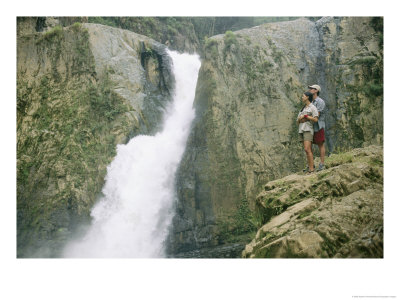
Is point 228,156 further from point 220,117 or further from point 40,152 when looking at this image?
point 40,152

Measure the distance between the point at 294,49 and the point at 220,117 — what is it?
7.41 ft

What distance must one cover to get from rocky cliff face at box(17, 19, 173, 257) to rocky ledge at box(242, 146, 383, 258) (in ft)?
9.96

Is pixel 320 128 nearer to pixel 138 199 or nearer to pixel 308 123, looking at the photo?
pixel 308 123

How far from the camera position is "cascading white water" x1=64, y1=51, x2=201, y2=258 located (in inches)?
190

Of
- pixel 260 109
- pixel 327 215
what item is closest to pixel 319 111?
pixel 327 215

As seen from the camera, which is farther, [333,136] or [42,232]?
[333,136]

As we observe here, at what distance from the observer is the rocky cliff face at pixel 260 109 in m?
5.43

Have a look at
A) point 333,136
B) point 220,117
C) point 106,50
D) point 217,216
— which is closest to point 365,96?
point 333,136

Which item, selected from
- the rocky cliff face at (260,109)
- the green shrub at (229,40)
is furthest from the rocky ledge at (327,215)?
the green shrub at (229,40)

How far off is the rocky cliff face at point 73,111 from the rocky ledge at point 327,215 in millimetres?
3035

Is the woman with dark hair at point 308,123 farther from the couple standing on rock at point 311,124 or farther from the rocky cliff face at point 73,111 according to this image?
the rocky cliff face at point 73,111

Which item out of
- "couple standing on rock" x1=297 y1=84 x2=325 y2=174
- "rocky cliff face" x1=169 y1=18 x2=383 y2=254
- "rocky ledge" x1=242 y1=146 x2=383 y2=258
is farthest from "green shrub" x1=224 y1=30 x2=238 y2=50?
"rocky ledge" x1=242 y1=146 x2=383 y2=258

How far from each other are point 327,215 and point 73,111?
16.2ft

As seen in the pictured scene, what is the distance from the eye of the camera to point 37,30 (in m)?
5.61
